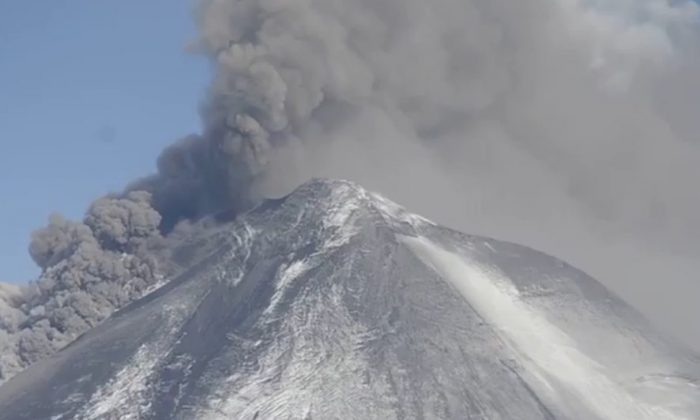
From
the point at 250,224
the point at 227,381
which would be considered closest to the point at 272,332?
the point at 227,381

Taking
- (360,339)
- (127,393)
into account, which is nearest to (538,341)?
(360,339)

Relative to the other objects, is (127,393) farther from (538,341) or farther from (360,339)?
(538,341)

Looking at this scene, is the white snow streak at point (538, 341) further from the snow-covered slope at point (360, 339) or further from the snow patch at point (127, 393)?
the snow patch at point (127, 393)

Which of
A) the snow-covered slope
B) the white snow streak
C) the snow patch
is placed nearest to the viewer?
the snow-covered slope

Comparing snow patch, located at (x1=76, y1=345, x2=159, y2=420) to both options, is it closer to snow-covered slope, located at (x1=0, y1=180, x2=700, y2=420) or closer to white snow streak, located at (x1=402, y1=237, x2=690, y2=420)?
snow-covered slope, located at (x1=0, y1=180, x2=700, y2=420)

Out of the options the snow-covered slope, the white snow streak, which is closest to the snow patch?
the snow-covered slope
